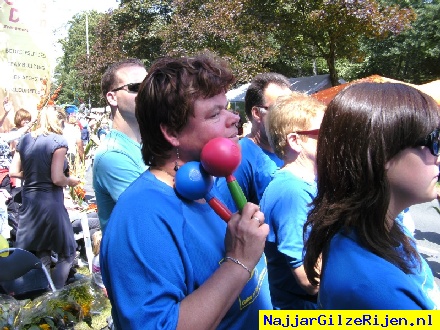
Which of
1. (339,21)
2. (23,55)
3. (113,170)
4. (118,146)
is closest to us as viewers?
(113,170)

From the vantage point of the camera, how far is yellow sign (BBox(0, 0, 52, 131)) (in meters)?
4.01

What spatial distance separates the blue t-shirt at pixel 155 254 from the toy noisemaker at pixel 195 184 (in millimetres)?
40

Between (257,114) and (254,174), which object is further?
(257,114)

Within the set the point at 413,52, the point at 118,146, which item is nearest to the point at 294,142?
the point at 118,146

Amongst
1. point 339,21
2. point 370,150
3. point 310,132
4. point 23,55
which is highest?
point 339,21

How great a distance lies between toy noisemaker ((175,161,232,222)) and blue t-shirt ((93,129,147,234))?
937mm

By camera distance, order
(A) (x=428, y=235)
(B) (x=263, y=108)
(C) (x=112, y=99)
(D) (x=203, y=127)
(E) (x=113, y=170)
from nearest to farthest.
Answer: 1. (D) (x=203, y=127)
2. (E) (x=113, y=170)
3. (C) (x=112, y=99)
4. (B) (x=263, y=108)
5. (A) (x=428, y=235)

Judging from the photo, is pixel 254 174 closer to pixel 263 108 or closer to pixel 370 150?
pixel 263 108

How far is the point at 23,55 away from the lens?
13.5ft

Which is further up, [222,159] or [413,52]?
[413,52]

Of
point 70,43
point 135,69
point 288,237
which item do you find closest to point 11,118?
point 135,69

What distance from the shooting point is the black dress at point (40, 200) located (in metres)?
4.04

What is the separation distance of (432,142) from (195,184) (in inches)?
26.2

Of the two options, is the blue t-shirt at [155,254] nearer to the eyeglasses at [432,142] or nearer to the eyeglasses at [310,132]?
the eyeglasses at [432,142]
